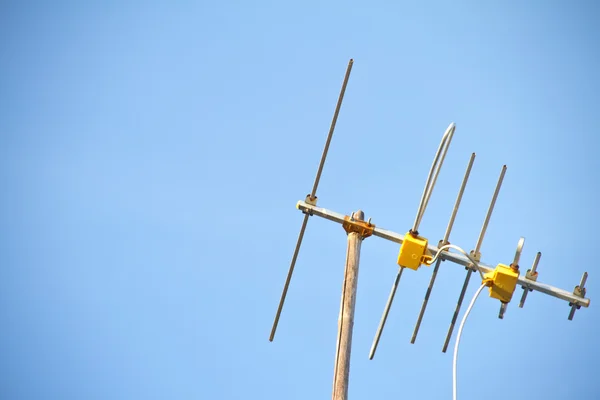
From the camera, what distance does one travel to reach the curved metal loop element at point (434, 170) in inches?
254

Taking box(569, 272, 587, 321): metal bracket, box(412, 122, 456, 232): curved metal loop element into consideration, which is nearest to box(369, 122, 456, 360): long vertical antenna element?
box(412, 122, 456, 232): curved metal loop element

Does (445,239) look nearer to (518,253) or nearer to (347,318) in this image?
(518,253)

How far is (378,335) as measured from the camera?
22.8ft

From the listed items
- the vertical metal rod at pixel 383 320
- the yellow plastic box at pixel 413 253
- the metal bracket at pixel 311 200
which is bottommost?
the vertical metal rod at pixel 383 320

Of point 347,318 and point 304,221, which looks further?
point 304,221

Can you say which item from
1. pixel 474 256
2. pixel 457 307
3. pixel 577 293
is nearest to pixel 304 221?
pixel 474 256

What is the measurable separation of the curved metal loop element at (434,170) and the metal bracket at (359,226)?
1.51 ft

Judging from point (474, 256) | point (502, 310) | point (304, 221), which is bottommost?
point (502, 310)

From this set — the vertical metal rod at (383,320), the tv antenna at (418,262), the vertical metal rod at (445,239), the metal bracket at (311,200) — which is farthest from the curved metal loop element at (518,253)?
the metal bracket at (311,200)

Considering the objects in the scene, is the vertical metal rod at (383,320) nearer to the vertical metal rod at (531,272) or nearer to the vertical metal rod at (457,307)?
the vertical metal rod at (457,307)

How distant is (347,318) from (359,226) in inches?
37.1

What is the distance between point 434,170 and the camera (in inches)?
259

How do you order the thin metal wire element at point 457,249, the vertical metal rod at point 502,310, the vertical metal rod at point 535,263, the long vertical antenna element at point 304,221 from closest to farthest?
1. the thin metal wire element at point 457,249
2. the vertical metal rod at point 502,310
3. the vertical metal rod at point 535,263
4. the long vertical antenna element at point 304,221

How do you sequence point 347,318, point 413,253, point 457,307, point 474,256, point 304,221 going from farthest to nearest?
point 457,307
point 304,221
point 474,256
point 413,253
point 347,318
